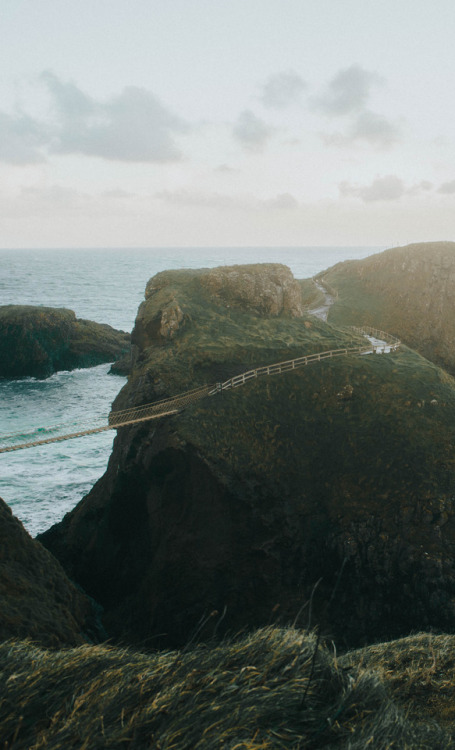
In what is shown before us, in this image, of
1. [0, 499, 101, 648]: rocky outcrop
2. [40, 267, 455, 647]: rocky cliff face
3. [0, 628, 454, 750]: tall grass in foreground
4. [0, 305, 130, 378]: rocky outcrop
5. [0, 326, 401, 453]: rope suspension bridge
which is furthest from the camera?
[0, 305, 130, 378]: rocky outcrop

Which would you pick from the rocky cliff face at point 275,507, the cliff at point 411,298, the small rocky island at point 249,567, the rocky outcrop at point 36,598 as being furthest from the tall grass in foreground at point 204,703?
the cliff at point 411,298

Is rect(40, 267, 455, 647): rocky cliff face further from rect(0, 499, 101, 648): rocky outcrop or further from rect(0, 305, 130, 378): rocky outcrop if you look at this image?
rect(0, 305, 130, 378): rocky outcrop

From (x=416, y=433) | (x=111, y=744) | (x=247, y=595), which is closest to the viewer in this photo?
(x=111, y=744)

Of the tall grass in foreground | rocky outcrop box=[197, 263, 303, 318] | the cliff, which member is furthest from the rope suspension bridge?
the cliff

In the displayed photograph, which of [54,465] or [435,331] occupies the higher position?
[435,331]

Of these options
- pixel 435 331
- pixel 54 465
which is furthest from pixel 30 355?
pixel 435 331

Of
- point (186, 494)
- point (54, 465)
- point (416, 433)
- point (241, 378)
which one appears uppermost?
point (241, 378)

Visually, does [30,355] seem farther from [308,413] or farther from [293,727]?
[293,727]

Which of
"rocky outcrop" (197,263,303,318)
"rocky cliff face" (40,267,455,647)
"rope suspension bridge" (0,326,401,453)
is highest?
"rocky outcrop" (197,263,303,318)
